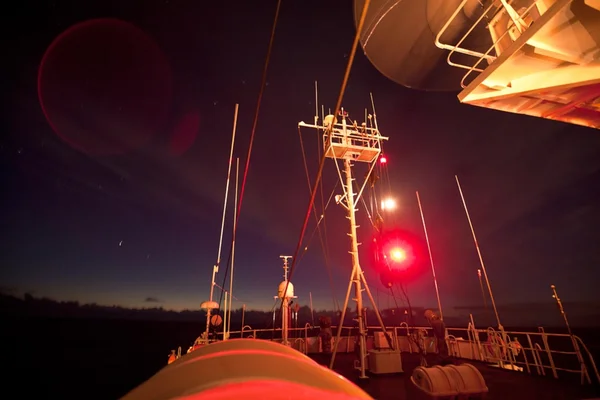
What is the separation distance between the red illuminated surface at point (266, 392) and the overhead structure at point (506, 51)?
4.78m

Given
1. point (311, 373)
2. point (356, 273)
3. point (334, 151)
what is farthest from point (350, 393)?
point (334, 151)

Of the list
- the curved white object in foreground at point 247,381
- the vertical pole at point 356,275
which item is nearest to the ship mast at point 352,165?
the vertical pole at point 356,275

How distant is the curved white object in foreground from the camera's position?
3.91 ft

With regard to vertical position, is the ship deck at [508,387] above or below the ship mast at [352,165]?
below

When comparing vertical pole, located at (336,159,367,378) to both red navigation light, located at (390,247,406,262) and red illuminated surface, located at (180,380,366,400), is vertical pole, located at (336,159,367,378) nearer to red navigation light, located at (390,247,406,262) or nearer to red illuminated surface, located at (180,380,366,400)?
A: red navigation light, located at (390,247,406,262)

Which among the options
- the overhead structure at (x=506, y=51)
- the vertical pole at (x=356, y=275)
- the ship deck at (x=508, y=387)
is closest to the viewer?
the overhead structure at (x=506, y=51)

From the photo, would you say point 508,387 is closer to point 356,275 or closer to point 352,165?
point 356,275

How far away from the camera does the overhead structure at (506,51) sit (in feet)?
12.6

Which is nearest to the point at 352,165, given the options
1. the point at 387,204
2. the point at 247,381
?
the point at 387,204

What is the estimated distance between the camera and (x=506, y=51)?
399 cm

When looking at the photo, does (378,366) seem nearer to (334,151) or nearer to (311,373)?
(334,151)

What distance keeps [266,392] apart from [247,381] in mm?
120

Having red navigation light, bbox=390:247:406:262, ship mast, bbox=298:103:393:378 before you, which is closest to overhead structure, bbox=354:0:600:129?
ship mast, bbox=298:103:393:378

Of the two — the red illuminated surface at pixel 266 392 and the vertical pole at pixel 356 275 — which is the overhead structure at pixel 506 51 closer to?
the vertical pole at pixel 356 275
